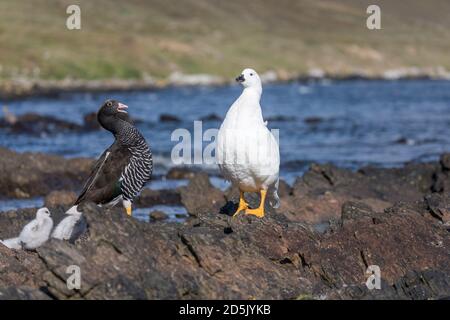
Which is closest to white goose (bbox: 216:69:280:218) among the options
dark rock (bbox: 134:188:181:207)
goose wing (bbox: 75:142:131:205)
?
goose wing (bbox: 75:142:131:205)

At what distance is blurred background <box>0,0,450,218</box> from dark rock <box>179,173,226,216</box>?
554 cm

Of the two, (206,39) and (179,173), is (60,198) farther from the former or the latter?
(206,39)

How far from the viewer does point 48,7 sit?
12100cm

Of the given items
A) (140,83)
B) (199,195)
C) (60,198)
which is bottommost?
(140,83)

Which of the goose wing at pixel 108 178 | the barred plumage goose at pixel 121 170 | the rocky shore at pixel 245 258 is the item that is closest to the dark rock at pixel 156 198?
the rocky shore at pixel 245 258

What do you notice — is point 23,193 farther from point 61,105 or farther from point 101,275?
point 61,105

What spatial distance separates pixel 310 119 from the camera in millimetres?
49219

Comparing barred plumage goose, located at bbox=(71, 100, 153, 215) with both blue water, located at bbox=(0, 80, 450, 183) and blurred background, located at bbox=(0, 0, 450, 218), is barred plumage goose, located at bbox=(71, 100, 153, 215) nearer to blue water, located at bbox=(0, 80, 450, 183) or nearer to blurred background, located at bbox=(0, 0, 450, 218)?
blurred background, located at bbox=(0, 0, 450, 218)

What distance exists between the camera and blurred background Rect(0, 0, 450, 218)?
3831 centimetres

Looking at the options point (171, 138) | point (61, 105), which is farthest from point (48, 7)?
point (171, 138)

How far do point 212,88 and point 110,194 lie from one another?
235 ft

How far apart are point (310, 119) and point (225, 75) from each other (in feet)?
149

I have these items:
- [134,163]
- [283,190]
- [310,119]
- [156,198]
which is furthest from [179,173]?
[310,119]

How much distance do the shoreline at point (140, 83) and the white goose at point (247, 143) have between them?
5358cm
